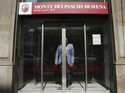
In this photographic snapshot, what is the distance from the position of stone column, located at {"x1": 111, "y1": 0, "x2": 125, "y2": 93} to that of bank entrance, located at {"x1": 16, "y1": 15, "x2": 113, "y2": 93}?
3.63 ft

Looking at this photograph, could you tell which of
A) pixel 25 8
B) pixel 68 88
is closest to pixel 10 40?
pixel 25 8

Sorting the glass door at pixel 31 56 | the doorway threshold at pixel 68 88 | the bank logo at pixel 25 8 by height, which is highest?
the bank logo at pixel 25 8

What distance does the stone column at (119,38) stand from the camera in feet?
27.7

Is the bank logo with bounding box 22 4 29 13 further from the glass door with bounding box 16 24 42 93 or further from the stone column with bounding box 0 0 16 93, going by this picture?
the glass door with bounding box 16 24 42 93

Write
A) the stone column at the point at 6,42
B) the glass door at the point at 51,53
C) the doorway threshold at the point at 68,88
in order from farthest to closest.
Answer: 1. the glass door at the point at 51,53
2. the doorway threshold at the point at 68,88
3. the stone column at the point at 6,42

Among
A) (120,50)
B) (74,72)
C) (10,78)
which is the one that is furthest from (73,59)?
(10,78)

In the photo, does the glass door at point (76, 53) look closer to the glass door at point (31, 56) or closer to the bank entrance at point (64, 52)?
the bank entrance at point (64, 52)

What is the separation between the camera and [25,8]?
939cm

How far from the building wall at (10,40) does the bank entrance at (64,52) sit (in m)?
1.13

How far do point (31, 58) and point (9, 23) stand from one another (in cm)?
208

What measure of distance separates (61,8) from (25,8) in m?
1.43

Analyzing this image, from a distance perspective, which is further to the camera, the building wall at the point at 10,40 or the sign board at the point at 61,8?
the sign board at the point at 61,8

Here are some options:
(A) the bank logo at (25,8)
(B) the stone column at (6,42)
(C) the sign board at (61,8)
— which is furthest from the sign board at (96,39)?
(B) the stone column at (6,42)

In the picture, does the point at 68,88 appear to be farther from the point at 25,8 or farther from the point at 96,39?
the point at 25,8
